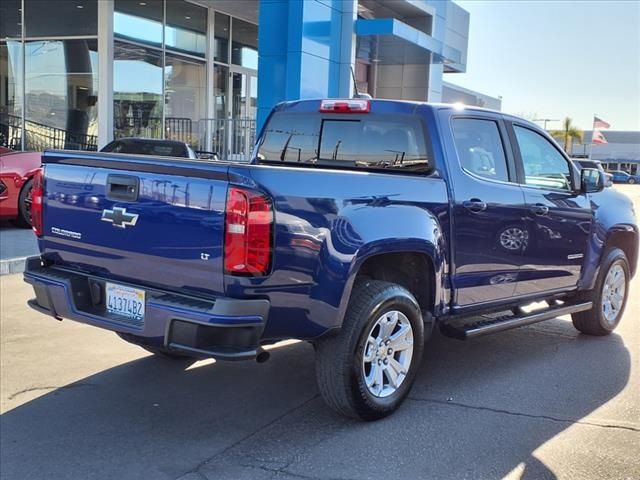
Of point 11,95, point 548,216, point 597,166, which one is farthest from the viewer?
point 11,95

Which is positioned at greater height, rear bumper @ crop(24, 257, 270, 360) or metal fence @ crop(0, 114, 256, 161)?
metal fence @ crop(0, 114, 256, 161)

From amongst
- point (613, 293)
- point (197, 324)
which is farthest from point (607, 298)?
point (197, 324)

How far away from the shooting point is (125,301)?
12.7ft

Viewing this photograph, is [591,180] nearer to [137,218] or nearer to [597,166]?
[137,218]

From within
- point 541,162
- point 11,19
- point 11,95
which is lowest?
point 541,162

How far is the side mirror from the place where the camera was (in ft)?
19.1

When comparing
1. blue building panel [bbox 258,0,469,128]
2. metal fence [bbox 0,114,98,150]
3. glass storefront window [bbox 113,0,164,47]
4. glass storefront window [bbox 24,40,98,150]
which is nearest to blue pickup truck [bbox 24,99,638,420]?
blue building panel [bbox 258,0,469,128]

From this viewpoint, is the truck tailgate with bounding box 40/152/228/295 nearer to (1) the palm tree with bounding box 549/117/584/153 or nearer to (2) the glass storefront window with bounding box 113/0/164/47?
(2) the glass storefront window with bounding box 113/0/164/47

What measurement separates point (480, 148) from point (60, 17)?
14828 millimetres

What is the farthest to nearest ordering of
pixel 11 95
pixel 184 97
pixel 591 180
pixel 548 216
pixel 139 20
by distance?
1. pixel 184 97
2. pixel 11 95
3. pixel 139 20
4. pixel 591 180
5. pixel 548 216

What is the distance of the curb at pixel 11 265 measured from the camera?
809 cm

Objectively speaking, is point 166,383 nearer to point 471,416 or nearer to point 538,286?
point 471,416

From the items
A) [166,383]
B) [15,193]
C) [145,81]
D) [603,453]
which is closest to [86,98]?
[145,81]

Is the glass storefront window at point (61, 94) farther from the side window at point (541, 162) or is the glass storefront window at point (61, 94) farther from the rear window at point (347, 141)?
the side window at point (541, 162)
